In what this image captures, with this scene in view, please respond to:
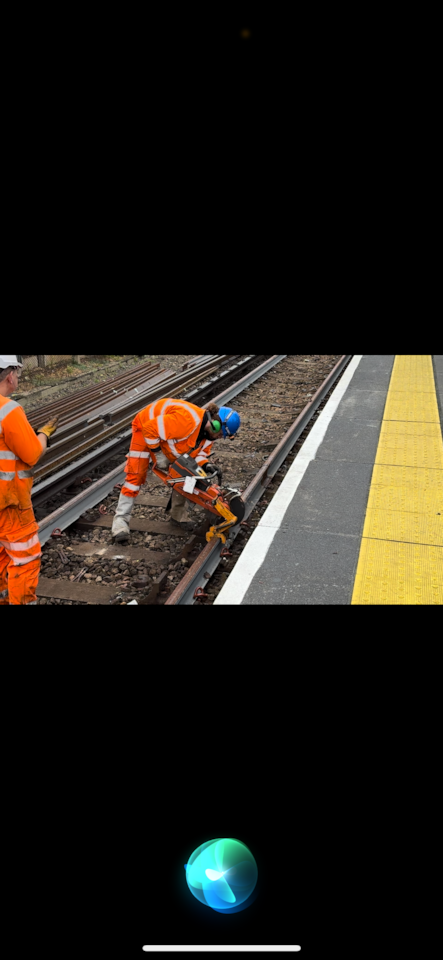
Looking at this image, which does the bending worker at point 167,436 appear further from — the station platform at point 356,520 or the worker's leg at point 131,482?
the station platform at point 356,520

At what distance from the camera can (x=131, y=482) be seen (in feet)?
20.8

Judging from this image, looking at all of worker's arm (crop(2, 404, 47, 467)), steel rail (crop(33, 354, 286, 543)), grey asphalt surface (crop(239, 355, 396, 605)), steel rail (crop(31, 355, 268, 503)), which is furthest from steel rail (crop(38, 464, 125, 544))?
grey asphalt surface (crop(239, 355, 396, 605))

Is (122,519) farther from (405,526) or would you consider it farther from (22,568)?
(405,526)

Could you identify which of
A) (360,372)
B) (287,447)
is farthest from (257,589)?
(360,372)

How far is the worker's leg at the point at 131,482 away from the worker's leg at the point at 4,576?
1.38m

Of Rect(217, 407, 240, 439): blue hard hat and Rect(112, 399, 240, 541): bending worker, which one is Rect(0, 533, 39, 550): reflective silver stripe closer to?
Rect(112, 399, 240, 541): bending worker

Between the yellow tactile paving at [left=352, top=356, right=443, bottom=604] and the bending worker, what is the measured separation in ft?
5.72

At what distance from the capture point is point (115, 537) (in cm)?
646

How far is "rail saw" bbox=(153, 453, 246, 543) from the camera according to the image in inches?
243

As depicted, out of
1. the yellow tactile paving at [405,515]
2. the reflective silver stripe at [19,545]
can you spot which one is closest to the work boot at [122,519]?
the reflective silver stripe at [19,545]

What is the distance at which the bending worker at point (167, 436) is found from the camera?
611 cm

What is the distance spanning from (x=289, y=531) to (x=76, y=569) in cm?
205

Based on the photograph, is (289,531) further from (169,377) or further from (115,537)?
(169,377)

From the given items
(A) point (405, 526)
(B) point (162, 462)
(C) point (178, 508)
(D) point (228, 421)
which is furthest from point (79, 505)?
(A) point (405, 526)
